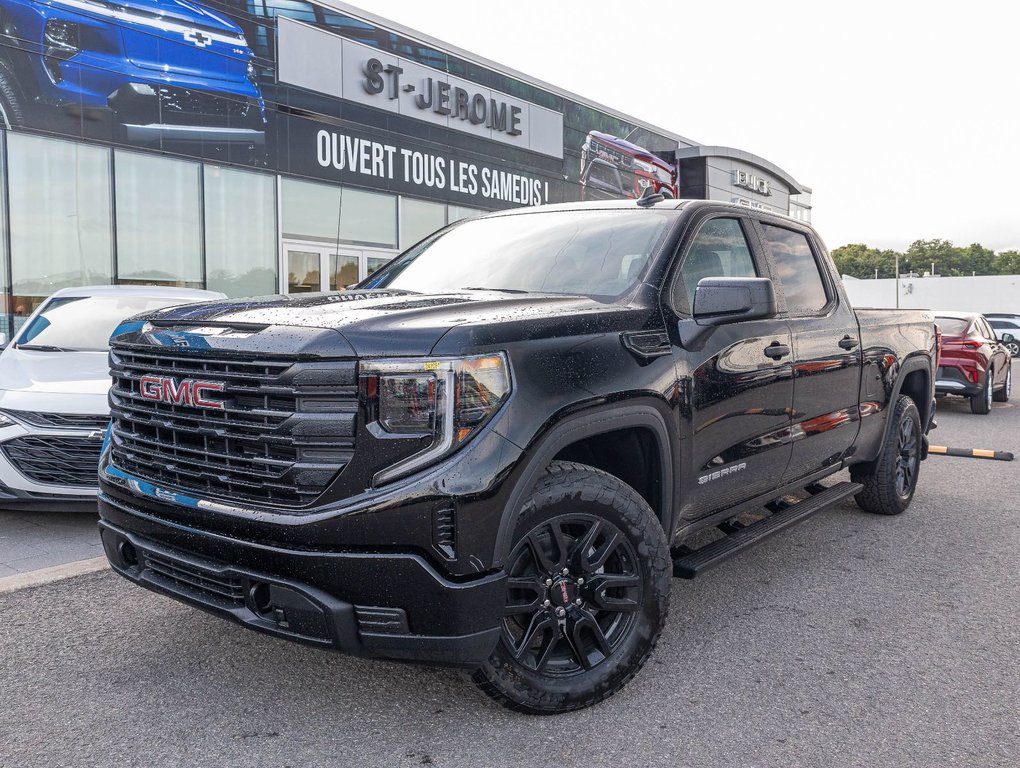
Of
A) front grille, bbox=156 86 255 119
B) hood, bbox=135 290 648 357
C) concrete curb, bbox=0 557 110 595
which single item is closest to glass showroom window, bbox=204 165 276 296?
front grille, bbox=156 86 255 119

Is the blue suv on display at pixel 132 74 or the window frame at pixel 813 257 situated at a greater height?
the blue suv on display at pixel 132 74

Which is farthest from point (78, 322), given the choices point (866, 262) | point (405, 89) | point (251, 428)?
point (866, 262)

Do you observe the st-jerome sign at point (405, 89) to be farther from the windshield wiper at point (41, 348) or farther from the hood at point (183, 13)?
the windshield wiper at point (41, 348)

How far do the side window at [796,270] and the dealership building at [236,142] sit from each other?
10.2 meters

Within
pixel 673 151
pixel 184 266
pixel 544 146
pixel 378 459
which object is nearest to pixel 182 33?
pixel 184 266

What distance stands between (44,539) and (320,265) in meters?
11.8

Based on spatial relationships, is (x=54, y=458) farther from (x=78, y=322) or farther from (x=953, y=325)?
(x=953, y=325)

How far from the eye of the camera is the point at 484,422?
2.67 m

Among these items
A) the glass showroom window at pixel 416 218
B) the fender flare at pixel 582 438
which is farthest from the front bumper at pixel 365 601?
the glass showroom window at pixel 416 218

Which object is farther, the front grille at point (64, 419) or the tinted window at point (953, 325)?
the tinted window at point (953, 325)

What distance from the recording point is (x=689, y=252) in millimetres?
3887

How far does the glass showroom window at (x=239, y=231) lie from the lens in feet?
48.3

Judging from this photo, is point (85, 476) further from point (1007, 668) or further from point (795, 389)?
point (1007, 668)

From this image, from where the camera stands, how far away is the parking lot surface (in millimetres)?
2781
